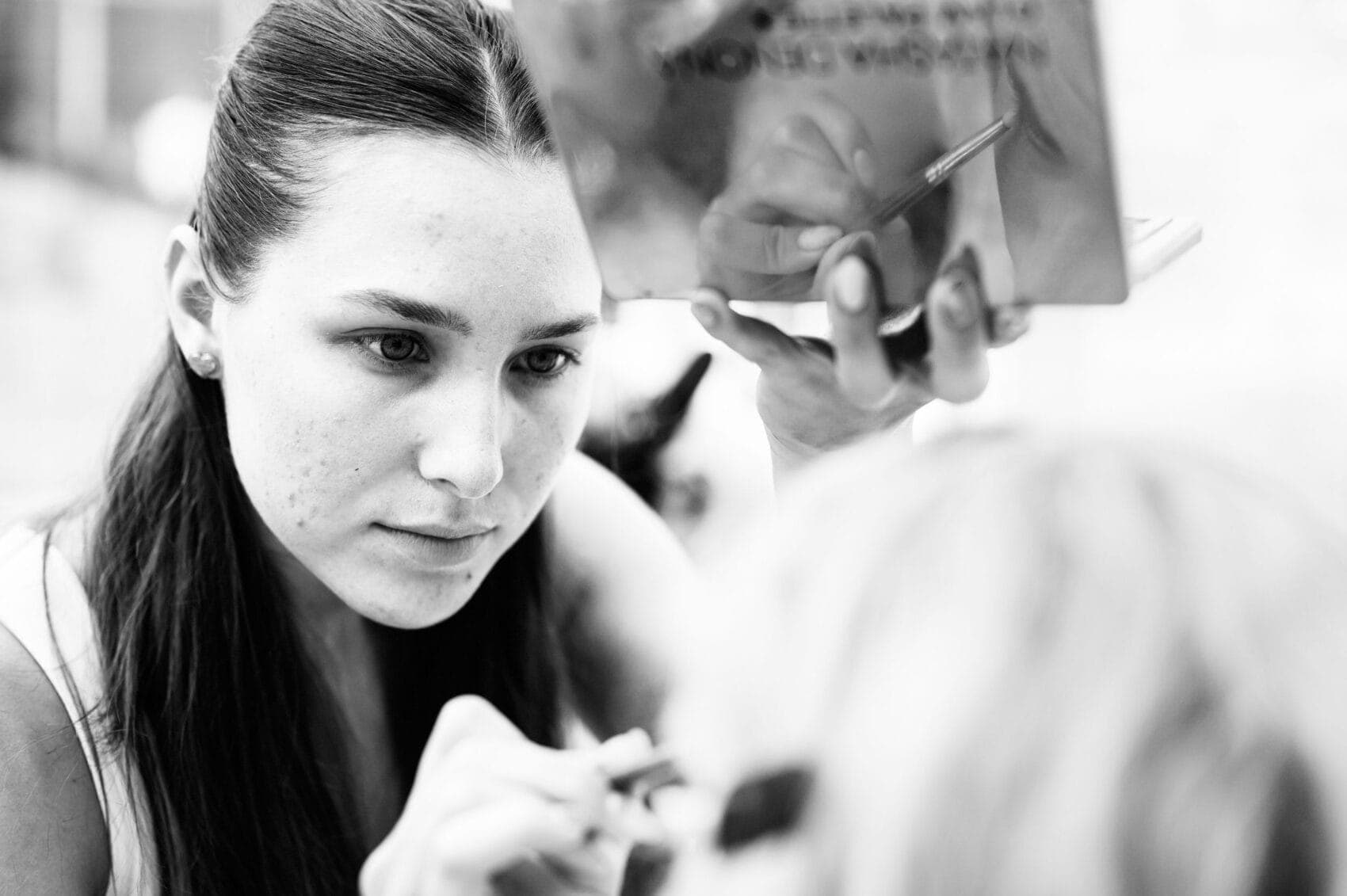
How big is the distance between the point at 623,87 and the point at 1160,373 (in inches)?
10.1

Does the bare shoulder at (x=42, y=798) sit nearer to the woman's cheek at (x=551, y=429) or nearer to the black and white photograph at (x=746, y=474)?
the black and white photograph at (x=746, y=474)

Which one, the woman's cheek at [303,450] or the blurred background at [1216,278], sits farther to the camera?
the woman's cheek at [303,450]

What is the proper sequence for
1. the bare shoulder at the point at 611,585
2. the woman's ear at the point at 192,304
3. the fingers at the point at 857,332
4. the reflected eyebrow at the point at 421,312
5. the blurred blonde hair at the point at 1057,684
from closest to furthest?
the blurred blonde hair at the point at 1057,684 → the fingers at the point at 857,332 → the reflected eyebrow at the point at 421,312 → the woman's ear at the point at 192,304 → the bare shoulder at the point at 611,585

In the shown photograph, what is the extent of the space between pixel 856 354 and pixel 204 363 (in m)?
0.42

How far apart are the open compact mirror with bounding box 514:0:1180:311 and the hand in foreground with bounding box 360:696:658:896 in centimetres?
23

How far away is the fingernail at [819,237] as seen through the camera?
60cm

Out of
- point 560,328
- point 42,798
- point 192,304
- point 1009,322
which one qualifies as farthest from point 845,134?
point 42,798

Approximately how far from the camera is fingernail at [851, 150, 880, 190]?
0.58 meters

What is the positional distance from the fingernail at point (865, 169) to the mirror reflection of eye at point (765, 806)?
242 mm

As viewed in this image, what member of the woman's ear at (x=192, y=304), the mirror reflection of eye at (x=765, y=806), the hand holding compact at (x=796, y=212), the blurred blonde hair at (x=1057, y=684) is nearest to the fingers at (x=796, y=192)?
the hand holding compact at (x=796, y=212)

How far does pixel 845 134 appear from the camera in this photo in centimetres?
58

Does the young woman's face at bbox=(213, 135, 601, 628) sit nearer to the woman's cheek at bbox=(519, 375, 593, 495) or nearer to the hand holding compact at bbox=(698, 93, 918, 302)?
the woman's cheek at bbox=(519, 375, 593, 495)

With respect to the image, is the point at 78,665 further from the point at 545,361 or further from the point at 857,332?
the point at 857,332

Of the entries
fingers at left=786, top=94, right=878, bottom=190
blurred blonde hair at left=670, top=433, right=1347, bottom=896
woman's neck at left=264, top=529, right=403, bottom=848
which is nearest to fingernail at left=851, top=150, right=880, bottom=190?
fingers at left=786, top=94, right=878, bottom=190
